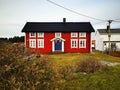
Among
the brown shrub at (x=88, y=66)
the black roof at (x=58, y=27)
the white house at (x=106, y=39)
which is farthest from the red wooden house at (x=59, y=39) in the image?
the brown shrub at (x=88, y=66)

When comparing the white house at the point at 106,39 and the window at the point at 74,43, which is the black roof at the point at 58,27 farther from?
the white house at the point at 106,39

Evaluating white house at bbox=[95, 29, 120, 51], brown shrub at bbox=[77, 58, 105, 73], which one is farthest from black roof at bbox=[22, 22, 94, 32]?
brown shrub at bbox=[77, 58, 105, 73]

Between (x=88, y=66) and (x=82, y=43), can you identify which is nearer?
(x=88, y=66)

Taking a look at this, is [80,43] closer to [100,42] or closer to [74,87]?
[100,42]

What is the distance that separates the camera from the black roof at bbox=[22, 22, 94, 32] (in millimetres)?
44594

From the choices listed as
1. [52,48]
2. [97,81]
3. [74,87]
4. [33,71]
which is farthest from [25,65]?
[52,48]

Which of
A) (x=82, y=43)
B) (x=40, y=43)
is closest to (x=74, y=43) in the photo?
(x=82, y=43)

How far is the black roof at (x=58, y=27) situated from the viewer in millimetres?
44594

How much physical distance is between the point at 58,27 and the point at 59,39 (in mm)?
3243

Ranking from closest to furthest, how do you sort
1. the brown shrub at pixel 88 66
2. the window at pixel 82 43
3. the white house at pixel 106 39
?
the brown shrub at pixel 88 66 < the window at pixel 82 43 < the white house at pixel 106 39

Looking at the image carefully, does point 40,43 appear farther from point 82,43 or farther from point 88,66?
point 88,66

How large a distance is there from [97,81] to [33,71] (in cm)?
757

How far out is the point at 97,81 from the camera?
13688 mm

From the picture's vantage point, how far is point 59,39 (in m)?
44.1
